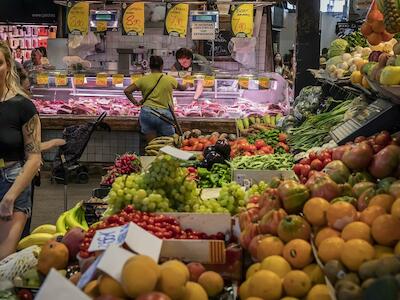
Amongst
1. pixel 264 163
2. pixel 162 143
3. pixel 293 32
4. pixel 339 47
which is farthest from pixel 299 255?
pixel 293 32

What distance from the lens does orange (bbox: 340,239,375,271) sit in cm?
240

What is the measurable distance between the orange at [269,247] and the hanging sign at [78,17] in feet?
27.2

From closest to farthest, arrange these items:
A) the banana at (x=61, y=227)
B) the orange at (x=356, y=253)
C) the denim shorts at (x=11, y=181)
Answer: the orange at (x=356, y=253) → the denim shorts at (x=11, y=181) → the banana at (x=61, y=227)

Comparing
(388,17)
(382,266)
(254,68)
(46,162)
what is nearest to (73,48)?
(46,162)

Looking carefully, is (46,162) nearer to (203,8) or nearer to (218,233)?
(203,8)

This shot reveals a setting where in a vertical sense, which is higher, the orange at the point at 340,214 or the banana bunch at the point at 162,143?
the orange at the point at 340,214

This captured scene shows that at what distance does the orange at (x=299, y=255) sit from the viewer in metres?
2.68

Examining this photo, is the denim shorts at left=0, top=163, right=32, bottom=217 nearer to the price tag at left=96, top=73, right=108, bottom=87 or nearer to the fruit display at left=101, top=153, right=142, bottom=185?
the fruit display at left=101, top=153, right=142, bottom=185

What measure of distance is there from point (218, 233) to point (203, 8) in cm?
979

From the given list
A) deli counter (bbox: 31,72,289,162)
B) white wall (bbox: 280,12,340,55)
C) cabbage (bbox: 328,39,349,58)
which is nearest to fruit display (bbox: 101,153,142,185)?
cabbage (bbox: 328,39,349,58)

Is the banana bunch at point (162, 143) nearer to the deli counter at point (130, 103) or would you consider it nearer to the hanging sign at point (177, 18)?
the deli counter at point (130, 103)

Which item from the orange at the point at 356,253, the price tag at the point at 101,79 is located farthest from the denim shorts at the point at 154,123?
the orange at the point at 356,253

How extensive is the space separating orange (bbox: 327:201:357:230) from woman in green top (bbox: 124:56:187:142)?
21.4ft

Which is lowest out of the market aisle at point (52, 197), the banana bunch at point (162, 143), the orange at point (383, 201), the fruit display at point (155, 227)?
the market aisle at point (52, 197)
